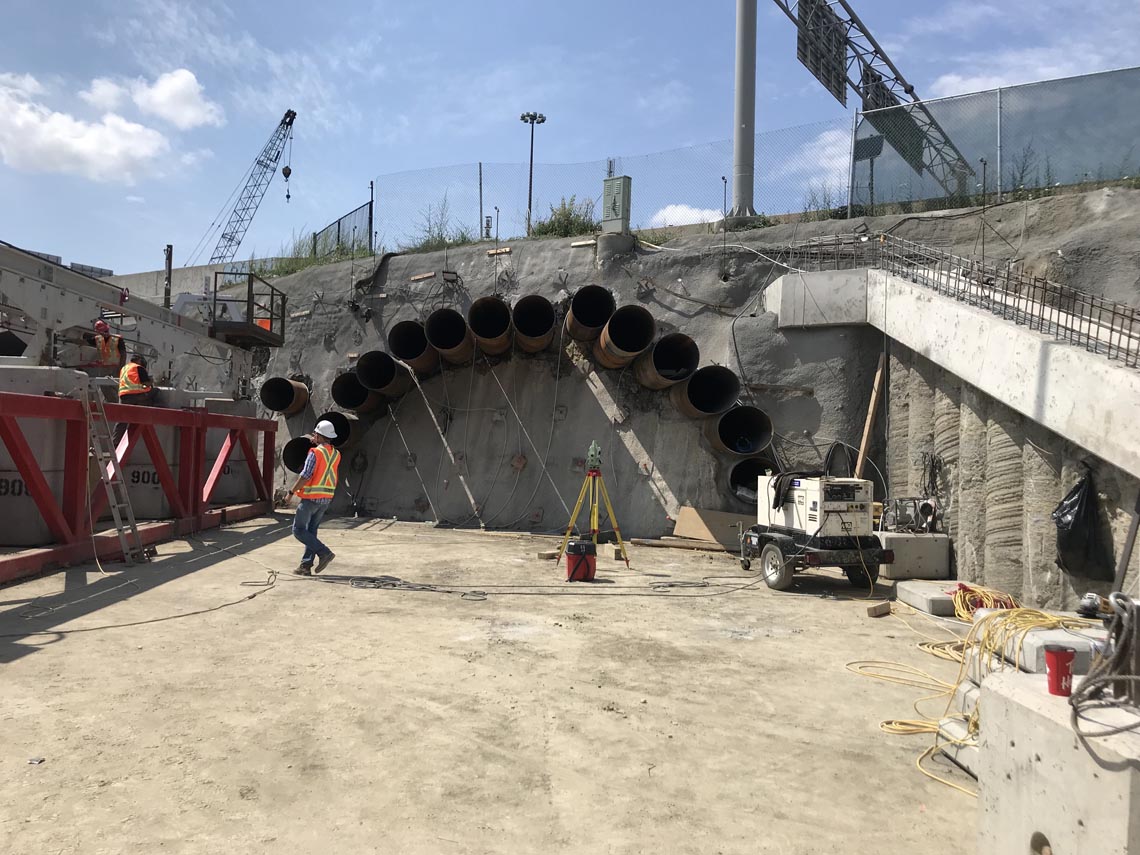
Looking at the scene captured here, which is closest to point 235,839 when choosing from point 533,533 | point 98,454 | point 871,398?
point 98,454

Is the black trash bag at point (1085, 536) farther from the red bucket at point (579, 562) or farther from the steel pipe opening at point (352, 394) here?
the steel pipe opening at point (352, 394)

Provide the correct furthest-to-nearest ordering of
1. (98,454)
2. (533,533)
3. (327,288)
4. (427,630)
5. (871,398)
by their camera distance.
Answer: (327,288), (533,533), (871,398), (98,454), (427,630)

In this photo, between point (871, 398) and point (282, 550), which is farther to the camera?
point (871, 398)

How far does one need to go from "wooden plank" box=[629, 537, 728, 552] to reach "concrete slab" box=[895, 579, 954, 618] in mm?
3676

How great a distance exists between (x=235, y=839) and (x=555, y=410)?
11.8 m

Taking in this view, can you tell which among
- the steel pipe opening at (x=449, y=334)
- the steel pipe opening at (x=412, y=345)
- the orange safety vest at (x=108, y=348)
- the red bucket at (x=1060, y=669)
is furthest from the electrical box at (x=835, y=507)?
the orange safety vest at (x=108, y=348)

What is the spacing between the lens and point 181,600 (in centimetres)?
729

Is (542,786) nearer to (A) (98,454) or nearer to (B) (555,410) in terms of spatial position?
(A) (98,454)

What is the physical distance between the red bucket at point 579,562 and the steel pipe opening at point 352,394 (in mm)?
7362

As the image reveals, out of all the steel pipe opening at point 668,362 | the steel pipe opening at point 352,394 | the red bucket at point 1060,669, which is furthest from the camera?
the steel pipe opening at point 352,394

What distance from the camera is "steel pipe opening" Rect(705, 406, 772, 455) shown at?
494 inches

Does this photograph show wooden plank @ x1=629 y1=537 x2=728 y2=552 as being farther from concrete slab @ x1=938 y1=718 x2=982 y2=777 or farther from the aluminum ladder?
concrete slab @ x1=938 y1=718 x2=982 y2=777

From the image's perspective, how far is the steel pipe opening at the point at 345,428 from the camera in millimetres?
15125

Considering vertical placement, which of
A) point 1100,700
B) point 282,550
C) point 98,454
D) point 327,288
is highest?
point 327,288
